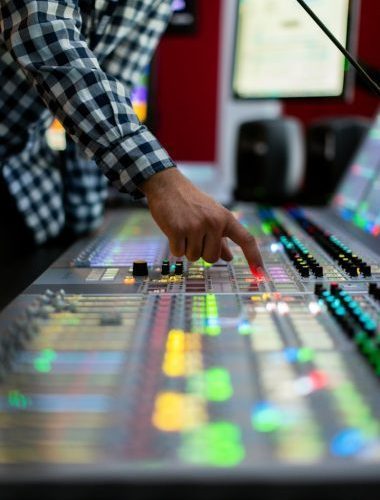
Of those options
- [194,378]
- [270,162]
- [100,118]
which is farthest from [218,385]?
[270,162]

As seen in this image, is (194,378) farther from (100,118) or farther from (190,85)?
(190,85)

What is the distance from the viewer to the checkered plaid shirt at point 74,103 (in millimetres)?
900

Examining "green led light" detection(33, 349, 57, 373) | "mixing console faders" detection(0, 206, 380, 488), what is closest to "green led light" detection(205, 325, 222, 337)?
"mixing console faders" detection(0, 206, 380, 488)

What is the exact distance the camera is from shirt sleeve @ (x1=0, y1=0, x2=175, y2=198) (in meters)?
0.89

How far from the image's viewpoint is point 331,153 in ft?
6.70

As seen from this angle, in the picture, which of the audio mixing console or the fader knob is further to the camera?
the fader knob

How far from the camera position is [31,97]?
4.07 feet

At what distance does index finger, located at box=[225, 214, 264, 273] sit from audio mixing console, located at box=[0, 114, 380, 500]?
2 centimetres

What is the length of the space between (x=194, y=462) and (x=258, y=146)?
1.78 meters

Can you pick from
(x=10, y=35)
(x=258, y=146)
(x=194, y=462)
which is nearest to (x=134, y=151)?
(x=10, y=35)

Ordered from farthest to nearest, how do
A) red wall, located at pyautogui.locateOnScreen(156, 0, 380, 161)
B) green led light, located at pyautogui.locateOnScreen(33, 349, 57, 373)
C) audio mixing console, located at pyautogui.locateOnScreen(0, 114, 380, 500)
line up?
1. red wall, located at pyautogui.locateOnScreen(156, 0, 380, 161)
2. green led light, located at pyautogui.locateOnScreen(33, 349, 57, 373)
3. audio mixing console, located at pyautogui.locateOnScreen(0, 114, 380, 500)

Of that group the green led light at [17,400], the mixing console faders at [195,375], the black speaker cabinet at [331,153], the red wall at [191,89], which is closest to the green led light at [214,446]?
the mixing console faders at [195,375]

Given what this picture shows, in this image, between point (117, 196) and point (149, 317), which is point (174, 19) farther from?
point (149, 317)

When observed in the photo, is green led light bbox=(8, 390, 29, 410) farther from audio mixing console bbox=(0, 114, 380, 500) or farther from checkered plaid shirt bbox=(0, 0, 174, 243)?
checkered plaid shirt bbox=(0, 0, 174, 243)
